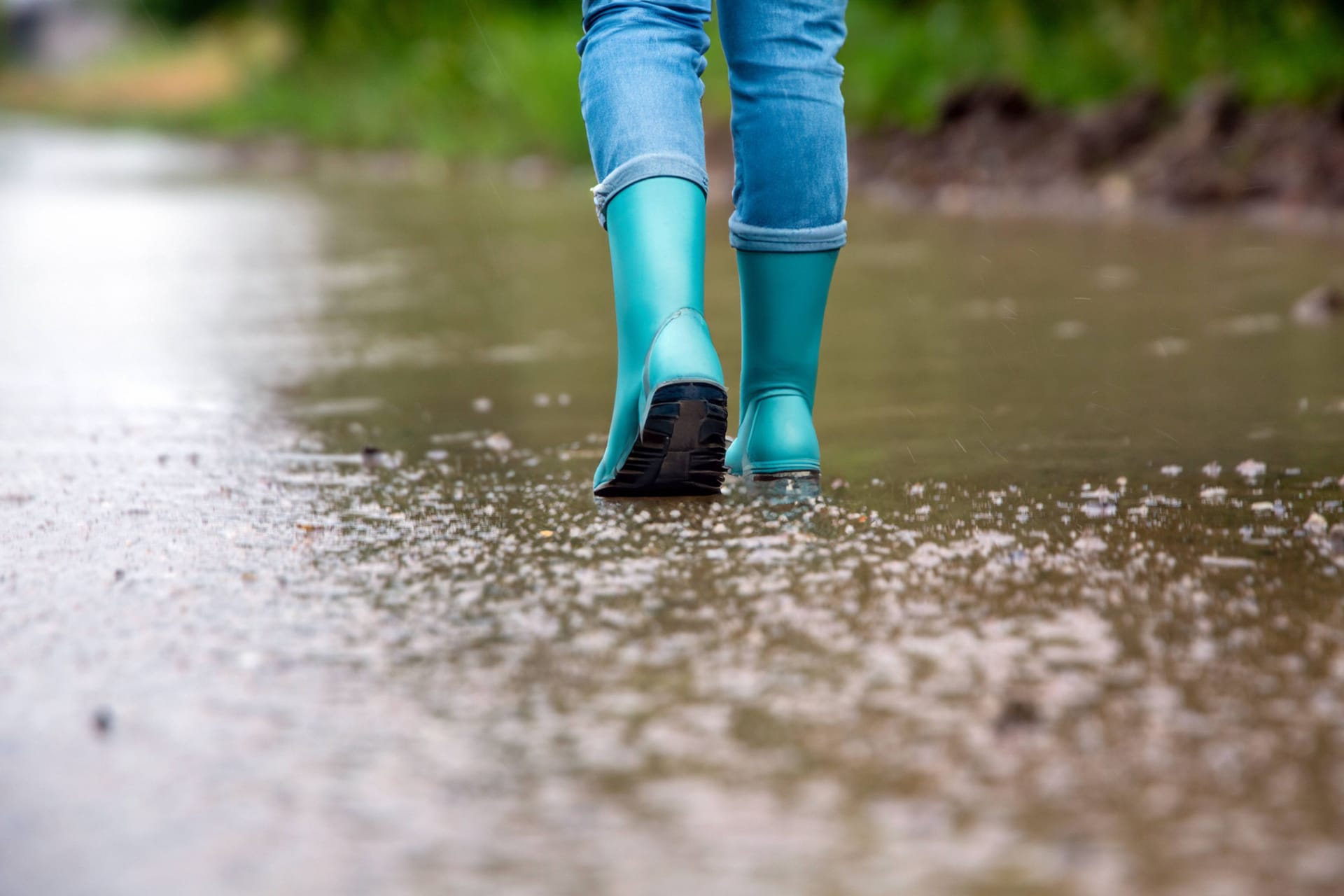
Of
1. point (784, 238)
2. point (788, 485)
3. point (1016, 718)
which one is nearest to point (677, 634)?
point (1016, 718)

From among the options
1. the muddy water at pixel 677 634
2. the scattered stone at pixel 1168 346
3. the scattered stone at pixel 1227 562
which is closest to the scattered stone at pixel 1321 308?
the muddy water at pixel 677 634

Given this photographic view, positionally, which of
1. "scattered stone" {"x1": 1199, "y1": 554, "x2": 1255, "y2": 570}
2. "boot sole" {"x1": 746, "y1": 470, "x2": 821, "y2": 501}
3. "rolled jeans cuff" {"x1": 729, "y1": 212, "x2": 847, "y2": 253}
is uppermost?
"rolled jeans cuff" {"x1": 729, "y1": 212, "x2": 847, "y2": 253}

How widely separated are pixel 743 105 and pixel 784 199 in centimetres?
14

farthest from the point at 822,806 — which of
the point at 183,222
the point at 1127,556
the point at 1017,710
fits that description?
the point at 183,222

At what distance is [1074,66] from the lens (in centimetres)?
811

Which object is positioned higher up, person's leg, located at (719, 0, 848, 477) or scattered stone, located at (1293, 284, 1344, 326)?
scattered stone, located at (1293, 284, 1344, 326)

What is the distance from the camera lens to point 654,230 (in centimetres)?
226

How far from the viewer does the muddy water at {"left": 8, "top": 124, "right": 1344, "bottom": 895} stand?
121cm

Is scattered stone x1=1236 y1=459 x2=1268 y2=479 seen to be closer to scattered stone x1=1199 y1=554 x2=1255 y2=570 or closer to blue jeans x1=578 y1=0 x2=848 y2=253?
scattered stone x1=1199 y1=554 x2=1255 y2=570

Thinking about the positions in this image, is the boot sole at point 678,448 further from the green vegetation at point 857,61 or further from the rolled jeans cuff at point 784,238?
the green vegetation at point 857,61

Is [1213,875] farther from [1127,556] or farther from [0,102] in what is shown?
[0,102]

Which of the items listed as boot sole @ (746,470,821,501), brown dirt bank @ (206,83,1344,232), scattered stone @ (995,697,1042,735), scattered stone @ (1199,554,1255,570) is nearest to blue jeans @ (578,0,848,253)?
boot sole @ (746,470,821,501)

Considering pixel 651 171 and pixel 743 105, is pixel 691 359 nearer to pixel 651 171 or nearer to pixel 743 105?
pixel 651 171

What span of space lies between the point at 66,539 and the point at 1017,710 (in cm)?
123
